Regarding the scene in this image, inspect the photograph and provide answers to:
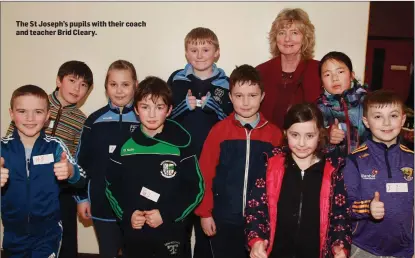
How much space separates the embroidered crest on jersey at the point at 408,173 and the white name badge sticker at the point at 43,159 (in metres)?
2.40

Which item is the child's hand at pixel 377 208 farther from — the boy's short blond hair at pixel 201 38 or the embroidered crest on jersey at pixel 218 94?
the boy's short blond hair at pixel 201 38

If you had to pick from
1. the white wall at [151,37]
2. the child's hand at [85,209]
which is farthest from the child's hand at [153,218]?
the white wall at [151,37]

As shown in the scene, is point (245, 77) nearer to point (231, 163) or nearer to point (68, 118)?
point (231, 163)

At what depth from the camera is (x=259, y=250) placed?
201 centimetres

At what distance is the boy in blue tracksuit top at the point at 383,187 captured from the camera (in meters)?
2.27

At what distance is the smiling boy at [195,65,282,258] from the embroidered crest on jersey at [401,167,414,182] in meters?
0.83

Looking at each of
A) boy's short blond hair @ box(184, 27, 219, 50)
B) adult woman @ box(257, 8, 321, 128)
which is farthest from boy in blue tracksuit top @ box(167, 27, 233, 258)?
adult woman @ box(257, 8, 321, 128)

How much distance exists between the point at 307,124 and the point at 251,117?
20.5 inches

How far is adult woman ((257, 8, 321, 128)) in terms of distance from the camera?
9.76 ft

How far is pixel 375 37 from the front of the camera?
649 centimetres

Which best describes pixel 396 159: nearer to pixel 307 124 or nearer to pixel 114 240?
pixel 307 124

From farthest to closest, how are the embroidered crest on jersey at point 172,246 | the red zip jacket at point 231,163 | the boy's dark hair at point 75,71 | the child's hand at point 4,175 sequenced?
the boy's dark hair at point 75,71 < the red zip jacket at point 231,163 < the embroidered crest on jersey at point 172,246 < the child's hand at point 4,175

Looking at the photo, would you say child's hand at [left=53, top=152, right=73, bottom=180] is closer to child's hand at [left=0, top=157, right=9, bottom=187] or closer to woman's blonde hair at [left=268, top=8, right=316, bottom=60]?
child's hand at [left=0, top=157, right=9, bottom=187]

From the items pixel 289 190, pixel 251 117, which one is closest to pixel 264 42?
pixel 251 117
